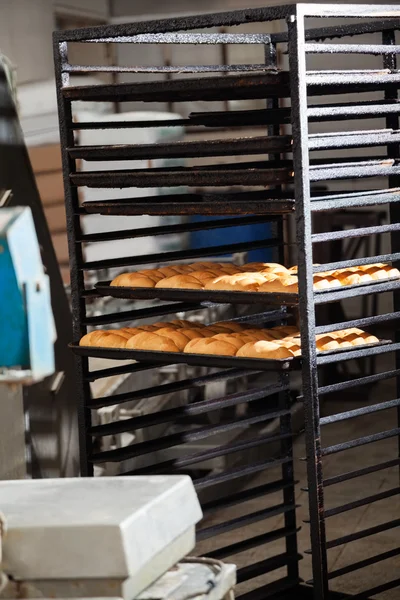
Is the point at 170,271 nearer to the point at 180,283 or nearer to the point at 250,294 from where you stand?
the point at 180,283

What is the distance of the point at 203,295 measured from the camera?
319cm

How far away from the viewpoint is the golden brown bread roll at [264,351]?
10.00ft

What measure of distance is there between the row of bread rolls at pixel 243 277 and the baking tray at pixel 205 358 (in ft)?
0.66

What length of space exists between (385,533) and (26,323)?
11.8 feet

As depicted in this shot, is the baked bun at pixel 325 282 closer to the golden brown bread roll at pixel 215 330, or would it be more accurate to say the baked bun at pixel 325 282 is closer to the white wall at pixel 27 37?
the golden brown bread roll at pixel 215 330

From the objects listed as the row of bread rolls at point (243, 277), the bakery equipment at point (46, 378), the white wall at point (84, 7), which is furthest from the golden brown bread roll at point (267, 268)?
the white wall at point (84, 7)

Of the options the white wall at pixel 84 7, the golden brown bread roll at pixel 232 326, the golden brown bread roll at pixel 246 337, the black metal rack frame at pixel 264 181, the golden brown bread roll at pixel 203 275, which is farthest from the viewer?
the white wall at pixel 84 7

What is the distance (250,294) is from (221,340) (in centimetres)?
18

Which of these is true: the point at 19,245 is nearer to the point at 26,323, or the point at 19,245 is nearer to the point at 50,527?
the point at 26,323

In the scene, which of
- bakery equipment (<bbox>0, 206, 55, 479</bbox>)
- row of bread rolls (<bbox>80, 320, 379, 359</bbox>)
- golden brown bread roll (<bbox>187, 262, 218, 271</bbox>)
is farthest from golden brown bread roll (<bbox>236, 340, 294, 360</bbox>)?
bakery equipment (<bbox>0, 206, 55, 479</bbox>)

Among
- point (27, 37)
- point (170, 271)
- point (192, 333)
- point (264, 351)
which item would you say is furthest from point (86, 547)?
point (27, 37)

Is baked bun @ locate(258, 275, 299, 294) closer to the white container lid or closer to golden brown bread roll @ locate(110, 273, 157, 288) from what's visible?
golden brown bread roll @ locate(110, 273, 157, 288)

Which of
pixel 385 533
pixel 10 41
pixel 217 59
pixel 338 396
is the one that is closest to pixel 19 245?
pixel 10 41

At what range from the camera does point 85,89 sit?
10.8ft
